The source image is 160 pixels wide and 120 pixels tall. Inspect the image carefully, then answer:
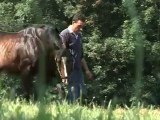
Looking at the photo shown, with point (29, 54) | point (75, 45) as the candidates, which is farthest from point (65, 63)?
point (29, 54)

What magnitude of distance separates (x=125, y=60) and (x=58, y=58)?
38.5 ft

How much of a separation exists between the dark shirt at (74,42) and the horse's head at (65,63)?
8 centimetres

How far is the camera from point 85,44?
21.0 meters

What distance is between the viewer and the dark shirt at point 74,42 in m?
8.81

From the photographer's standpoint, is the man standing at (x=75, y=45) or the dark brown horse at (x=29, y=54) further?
the dark brown horse at (x=29, y=54)

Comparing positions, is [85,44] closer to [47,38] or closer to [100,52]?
[100,52]

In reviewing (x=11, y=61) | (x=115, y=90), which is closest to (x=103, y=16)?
(x=115, y=90)

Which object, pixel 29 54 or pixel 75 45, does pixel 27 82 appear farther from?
pixel 75 45

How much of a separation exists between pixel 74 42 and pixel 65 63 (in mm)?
386

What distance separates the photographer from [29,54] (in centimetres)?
1032

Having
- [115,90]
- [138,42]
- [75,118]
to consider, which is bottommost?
[115,90]

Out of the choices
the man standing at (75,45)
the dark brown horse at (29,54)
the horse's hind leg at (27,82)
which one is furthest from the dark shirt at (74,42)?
the horse's hind leg at (27,82)

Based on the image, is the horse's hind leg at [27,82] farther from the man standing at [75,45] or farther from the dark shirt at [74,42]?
the dark shirt at [74,42]

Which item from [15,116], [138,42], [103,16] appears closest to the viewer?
[138,42]
